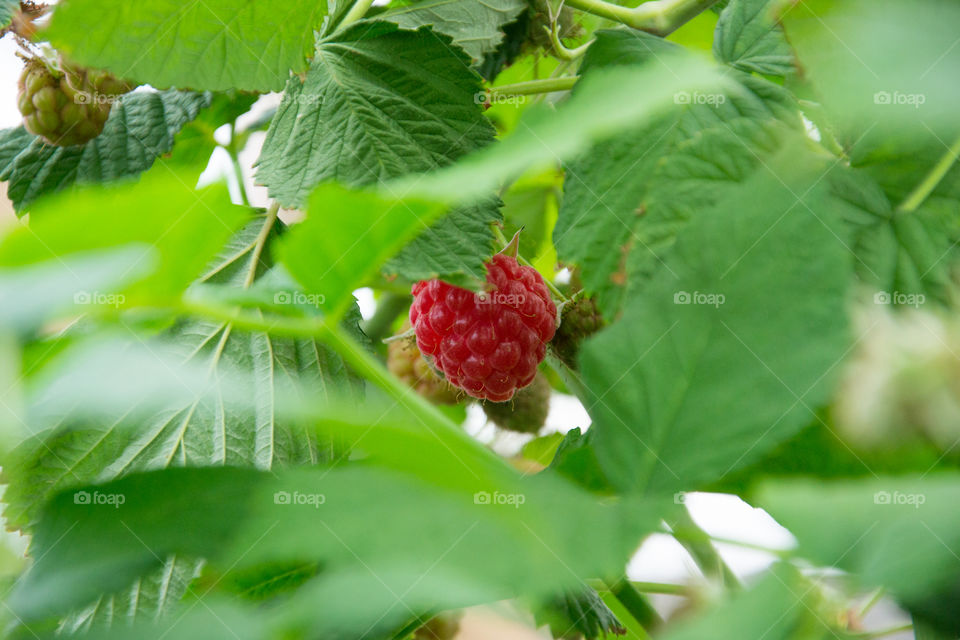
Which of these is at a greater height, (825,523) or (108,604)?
(825,523)

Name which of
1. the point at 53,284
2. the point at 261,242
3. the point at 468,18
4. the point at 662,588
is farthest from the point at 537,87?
the point at 53,284

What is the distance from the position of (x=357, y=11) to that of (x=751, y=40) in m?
0.21

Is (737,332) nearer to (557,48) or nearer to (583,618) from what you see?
(583,618)

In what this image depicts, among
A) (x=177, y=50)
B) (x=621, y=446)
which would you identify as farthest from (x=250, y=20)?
(x=621, y=446)

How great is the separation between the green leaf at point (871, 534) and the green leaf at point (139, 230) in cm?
11

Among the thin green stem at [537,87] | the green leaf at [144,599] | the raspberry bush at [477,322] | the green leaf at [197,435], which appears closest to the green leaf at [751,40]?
the raspberry bush at [477,322]

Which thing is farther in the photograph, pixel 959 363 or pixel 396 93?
pixel 396 93

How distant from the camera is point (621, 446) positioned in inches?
6.7

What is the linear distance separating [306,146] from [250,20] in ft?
0.24

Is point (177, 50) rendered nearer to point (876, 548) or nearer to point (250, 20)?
point (250, 20)

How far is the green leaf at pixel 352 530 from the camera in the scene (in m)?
0.12

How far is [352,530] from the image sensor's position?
0.13m

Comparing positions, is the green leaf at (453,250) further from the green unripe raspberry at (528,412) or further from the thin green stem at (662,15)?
the green unripe raspberry at (528,412)

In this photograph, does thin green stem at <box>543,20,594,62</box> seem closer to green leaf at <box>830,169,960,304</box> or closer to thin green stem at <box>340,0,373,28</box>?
thin green stem at <box>340,0,373,28</box>
